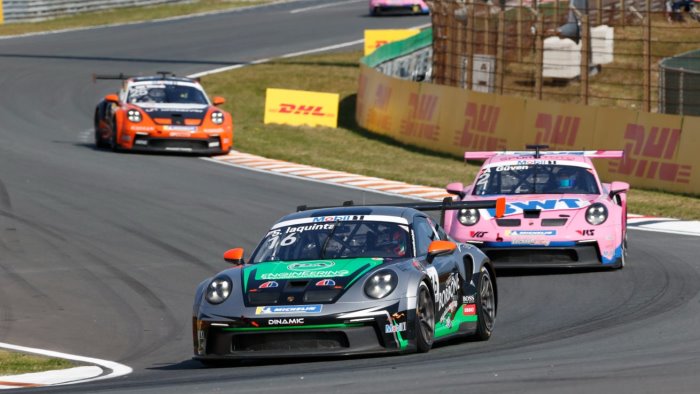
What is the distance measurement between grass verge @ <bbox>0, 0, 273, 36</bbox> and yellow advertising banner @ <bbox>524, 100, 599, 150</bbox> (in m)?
29.3

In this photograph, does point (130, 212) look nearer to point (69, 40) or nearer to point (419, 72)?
point (419, 72)

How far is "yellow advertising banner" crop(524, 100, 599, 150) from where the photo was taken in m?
24.0

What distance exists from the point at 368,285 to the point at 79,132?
70.0 ft

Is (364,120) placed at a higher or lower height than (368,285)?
lower

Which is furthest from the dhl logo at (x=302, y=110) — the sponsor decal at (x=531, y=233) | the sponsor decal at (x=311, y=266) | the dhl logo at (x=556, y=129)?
the sponsor decal at (x=311, y=266)

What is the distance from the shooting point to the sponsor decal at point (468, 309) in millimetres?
10922

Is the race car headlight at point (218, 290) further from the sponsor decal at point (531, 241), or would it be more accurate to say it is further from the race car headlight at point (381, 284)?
the sponsor decal at point (531, 241)

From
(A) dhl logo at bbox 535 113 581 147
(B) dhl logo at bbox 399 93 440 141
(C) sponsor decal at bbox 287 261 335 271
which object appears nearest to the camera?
(C) sponsor decal at bbox 287 261 335 271

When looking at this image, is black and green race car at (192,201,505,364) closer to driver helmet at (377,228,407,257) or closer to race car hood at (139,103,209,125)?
driver helmet at (377,228,407,257)

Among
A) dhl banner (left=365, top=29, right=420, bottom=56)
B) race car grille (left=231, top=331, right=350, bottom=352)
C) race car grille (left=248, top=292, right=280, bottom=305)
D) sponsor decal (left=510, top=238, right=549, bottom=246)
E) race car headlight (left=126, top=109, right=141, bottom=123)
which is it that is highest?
race car grille (left=248, top=292, right=280, bottom=305)

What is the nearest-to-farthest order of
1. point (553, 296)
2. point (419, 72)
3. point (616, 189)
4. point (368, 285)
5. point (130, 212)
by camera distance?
1. point (368, 285)
2. point (553, 296)
3. point (616, 189)
4. point (130, 212)
5. point (419, 72)

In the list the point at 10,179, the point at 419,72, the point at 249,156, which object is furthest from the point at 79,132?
the point at 419,72

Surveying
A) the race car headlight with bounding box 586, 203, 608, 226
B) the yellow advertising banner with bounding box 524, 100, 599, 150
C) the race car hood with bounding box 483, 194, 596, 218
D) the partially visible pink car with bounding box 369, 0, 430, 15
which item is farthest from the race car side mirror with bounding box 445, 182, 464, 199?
the partially visible pink car with bounding box 369, 0, 430, 15

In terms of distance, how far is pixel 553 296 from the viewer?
1355 centimetres
